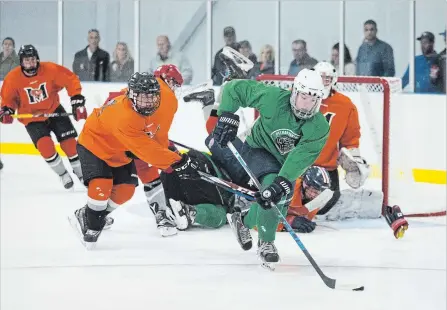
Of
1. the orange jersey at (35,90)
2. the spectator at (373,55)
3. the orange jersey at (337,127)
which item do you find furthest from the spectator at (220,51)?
the orange jersey at (35,90)

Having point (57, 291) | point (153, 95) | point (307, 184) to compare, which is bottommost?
point (57, 291)

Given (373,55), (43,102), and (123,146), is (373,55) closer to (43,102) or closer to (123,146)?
(123,146)

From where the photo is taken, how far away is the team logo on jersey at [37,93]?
4766 mm

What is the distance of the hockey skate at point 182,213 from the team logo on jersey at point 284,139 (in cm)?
83

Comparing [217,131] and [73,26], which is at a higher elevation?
[73,26]

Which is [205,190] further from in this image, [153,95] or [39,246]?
[153,95]

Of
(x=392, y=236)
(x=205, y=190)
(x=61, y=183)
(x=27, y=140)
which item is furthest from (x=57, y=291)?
(x=27, y=140)

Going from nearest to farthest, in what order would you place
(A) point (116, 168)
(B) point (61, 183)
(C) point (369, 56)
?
(C) point (369, 56), (A) point (116, 168), (B) point (61, 183)

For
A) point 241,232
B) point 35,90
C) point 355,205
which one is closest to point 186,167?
point 241,232

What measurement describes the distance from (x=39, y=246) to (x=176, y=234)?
544 mm

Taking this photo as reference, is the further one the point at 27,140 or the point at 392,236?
the point at 27,140

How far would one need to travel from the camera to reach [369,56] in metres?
3.32

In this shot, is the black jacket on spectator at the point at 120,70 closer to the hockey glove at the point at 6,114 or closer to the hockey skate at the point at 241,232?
the hockey skate at the point at 241,232

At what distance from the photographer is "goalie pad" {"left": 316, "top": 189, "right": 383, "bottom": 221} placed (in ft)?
14.2
